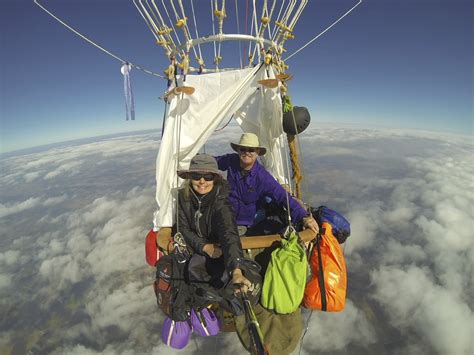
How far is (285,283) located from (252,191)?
1.70 m

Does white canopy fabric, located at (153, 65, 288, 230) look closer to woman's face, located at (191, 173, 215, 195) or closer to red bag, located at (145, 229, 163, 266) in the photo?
red bag, located at (145, 229, 163, 266)

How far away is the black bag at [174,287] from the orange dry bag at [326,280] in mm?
1798

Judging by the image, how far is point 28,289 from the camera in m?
119

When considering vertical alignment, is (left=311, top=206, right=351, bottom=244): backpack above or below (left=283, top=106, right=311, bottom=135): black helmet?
below

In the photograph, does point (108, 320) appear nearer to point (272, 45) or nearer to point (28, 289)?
point (28, 289)

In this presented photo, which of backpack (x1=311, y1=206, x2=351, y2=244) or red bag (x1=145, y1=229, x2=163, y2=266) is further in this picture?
backpack (x1=311, y1=206, x2=351, y2=244)

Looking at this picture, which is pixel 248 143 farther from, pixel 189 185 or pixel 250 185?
pixel 189 185

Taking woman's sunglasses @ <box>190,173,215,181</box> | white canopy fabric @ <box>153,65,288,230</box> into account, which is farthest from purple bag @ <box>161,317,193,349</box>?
woman's sunglasses @ <box>190,173,215,181</box>

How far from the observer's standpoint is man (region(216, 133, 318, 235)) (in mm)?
4340

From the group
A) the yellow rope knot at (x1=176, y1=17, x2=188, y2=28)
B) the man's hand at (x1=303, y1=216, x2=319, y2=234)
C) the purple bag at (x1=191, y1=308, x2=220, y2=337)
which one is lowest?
the purple bag at (x1=191, y1=308, x2=220, y2=337)

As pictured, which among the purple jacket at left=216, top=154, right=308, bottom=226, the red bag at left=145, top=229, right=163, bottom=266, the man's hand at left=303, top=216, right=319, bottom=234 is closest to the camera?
the man's hand at left=303, top=216, right=319, bottom=234

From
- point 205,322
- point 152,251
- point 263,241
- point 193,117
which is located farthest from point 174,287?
point 193,117

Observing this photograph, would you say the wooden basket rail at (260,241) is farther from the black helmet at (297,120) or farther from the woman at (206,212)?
the black helmet at (297,120)

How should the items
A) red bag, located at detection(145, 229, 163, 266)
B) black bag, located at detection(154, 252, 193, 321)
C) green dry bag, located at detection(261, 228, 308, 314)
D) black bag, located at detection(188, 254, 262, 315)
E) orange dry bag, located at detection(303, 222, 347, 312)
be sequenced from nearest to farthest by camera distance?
black bag, located at detection(188, 254, 262, 315), green dry bag, located at detection(261, 228, 308, 314), black bag, located at detection(154, 252, 193, 321), orange dry bag, located at detection(303, 222, 347, 312), red bag, located at detection(145, 229, 163, 266)
